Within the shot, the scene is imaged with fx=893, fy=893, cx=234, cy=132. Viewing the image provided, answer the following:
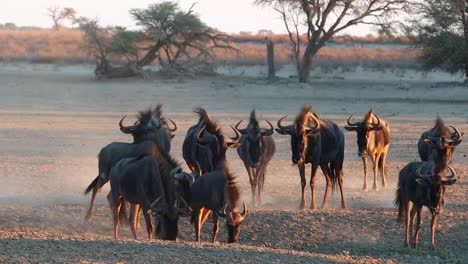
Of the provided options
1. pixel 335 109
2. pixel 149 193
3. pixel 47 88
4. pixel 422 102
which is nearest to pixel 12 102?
pixel 47 88

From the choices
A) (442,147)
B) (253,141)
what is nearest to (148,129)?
(253,141)

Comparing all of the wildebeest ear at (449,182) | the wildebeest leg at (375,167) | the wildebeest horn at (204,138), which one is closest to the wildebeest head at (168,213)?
the wildebeest horn at (204,138)

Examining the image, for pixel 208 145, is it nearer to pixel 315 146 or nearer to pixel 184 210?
pixel 315 146

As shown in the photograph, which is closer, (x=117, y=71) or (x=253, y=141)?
(x=253, y=141)

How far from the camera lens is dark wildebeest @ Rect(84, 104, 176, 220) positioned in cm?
1227

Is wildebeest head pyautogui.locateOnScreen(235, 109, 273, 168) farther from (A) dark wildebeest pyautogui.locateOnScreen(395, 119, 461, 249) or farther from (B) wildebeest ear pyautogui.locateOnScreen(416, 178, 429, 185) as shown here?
(B) wildebeest ear pyautogui.locateOnScreen(416, 178, 429, 185)

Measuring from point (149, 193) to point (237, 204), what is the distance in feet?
3.45

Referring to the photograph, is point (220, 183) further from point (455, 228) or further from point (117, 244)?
point (455, 228)

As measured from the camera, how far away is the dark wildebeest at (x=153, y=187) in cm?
1016

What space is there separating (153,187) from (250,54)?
56.8 m

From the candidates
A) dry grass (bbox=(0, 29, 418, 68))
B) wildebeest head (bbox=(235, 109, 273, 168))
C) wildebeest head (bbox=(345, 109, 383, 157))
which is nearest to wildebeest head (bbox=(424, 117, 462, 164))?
wildebeest head (bbox=(235, 109, 273, 168))

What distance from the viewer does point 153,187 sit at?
1052cm

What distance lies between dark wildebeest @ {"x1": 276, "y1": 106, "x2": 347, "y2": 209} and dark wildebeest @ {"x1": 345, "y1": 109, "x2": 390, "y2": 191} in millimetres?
1045

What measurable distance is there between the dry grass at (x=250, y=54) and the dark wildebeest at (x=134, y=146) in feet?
139
